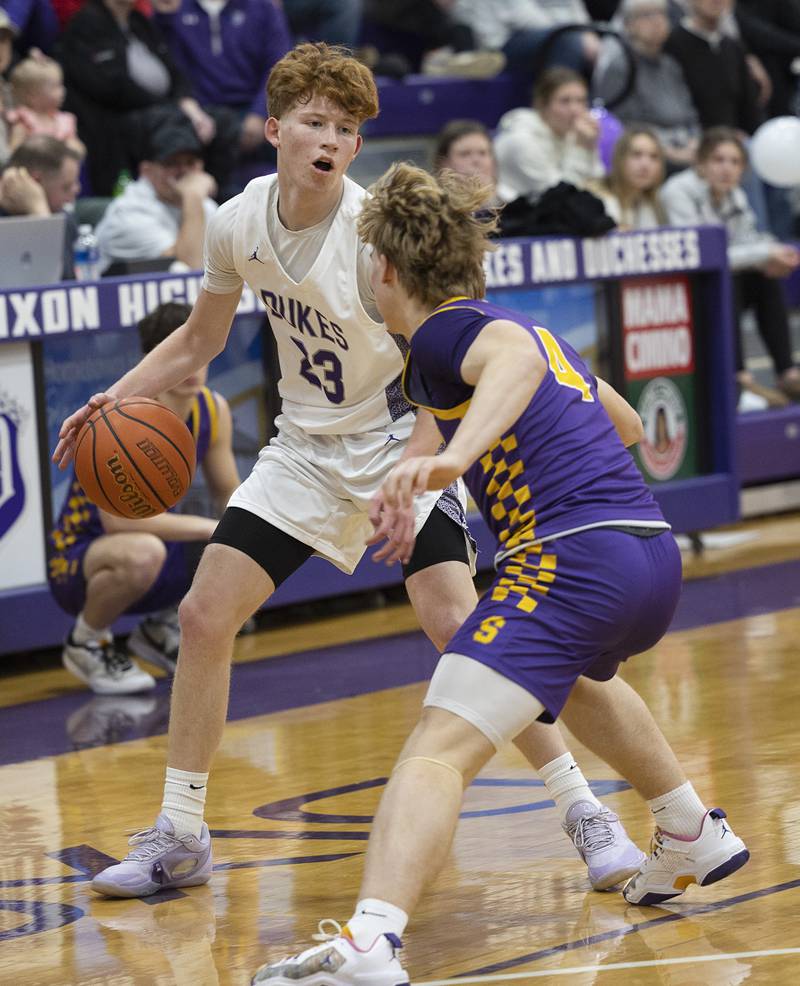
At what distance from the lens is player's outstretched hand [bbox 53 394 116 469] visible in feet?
15.4

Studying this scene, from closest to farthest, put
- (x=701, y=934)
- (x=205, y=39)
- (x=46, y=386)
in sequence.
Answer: (x=701, y=934) < (x=46, y=386) < (x=205, y=39)

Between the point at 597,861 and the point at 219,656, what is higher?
the point at 219,656

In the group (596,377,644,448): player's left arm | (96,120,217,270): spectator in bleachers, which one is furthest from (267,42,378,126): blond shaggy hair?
(96,120,217,270): spectator in bleachers

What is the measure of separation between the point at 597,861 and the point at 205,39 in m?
8.18

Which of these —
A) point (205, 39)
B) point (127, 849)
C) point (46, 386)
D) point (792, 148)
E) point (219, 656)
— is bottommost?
point (127, 849)

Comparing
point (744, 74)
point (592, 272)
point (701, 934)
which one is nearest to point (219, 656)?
point (701, 934)

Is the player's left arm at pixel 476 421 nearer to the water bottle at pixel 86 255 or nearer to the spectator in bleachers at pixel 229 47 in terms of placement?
the water bottle at pixel 86 255

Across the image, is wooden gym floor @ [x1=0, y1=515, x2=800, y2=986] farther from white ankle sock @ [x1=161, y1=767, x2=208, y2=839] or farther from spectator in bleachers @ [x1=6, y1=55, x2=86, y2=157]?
spectator in bleachers @ [x1=6, y1=55, x2=86, y2=157]

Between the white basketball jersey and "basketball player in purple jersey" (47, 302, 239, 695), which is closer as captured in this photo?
the white basketball jersey

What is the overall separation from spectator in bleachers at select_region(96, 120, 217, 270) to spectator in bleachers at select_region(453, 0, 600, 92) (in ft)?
14.0

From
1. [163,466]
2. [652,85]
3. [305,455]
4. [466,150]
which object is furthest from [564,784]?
[652,85]

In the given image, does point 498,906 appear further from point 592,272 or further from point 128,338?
point 592,272

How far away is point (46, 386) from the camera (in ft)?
25.4

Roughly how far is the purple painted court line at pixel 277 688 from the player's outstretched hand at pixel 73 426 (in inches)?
70.3
